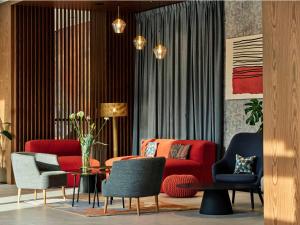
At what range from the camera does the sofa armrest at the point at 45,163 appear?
952cm

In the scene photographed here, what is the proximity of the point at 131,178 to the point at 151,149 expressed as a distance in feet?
12.3

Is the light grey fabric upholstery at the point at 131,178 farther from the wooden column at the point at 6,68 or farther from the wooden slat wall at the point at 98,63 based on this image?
the wooden slat wall at the point at 98,63

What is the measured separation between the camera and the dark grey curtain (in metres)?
10.9

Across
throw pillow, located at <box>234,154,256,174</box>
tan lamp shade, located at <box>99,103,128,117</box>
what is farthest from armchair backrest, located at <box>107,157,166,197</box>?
tan lamp shade, located at <box>99,103,128,117</box>

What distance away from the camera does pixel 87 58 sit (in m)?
12.4

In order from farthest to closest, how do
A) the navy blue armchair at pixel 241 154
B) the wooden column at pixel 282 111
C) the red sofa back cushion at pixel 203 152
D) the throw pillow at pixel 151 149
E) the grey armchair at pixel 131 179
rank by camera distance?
1. the throw pillow at pixel 151 149
2. the red sofa back cushion at pixel 203 152
3. the navy blue armchair at pixel 241 154
4. the grey armchair at pixel 131 179
5. the wooden column at pixel 282 111

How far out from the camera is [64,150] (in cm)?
1165

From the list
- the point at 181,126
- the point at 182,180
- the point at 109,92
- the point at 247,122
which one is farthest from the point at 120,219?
the point at 109,92

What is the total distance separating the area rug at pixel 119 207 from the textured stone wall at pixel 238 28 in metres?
1.76

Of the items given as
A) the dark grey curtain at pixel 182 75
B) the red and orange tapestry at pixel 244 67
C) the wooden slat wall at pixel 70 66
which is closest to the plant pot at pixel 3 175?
the wooden slat wall at pixel 70 66

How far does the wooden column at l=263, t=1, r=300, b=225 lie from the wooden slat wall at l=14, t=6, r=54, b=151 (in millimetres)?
7993

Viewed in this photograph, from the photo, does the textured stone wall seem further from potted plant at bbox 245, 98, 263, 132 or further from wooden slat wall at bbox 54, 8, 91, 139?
wooden slat wall at bbox 54, 8, 91, 139

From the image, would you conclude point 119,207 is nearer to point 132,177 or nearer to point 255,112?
point 132,177

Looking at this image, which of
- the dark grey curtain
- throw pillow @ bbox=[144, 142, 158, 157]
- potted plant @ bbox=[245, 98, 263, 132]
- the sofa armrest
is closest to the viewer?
the sofa armrest
